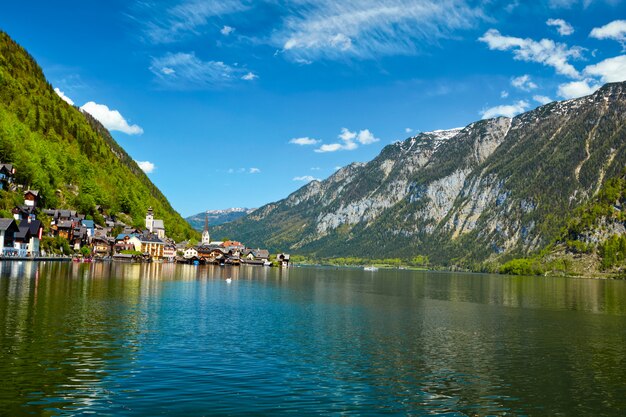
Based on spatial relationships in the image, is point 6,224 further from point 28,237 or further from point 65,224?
point 65,224

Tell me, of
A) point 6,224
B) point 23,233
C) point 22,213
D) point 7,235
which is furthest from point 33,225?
point 6,224

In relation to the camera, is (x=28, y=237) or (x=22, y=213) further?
(x=22, y=213)

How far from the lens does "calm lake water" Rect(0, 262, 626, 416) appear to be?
28562mm

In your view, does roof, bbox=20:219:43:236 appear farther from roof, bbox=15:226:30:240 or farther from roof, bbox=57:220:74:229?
roof, bbox=57:220:74:229

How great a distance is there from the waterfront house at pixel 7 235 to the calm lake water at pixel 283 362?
8607 centimetres

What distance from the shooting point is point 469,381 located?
3641cm

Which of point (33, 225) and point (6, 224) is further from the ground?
point (33, 225)

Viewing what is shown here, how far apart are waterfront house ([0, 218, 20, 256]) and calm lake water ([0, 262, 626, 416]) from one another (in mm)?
86070

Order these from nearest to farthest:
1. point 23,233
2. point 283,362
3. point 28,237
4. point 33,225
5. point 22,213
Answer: point 283,362
point 23,233
point 28,237
point 33,225
point 22,213

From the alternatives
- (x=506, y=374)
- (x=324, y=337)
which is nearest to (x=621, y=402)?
(x=506, y=374)

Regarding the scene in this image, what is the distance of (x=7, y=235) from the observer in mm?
151875

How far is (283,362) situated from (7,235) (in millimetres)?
142920

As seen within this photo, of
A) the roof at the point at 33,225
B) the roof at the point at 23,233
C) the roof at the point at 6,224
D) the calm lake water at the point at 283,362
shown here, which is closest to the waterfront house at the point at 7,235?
the roof at the point at 6,224

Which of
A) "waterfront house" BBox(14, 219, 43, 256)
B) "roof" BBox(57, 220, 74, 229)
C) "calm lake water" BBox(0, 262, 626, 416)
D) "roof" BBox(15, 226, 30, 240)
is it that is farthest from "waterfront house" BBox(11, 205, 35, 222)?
"calm lake water" BBox(0, 262, 626, 416)
